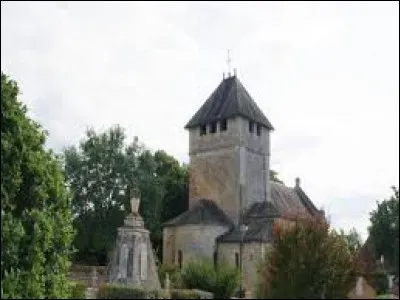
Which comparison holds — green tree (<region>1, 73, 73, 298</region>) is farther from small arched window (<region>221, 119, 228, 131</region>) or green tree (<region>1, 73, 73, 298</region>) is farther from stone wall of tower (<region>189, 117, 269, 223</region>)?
small arched window (<region>221, 119, 228, 131</region>)

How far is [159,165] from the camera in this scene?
54375mm

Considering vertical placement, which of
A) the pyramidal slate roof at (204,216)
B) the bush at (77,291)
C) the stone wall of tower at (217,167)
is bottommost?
the bush at (77,291)

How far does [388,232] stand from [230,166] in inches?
1136

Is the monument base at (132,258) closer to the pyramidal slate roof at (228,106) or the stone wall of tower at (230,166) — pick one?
the stone wall of tower at (230,166)

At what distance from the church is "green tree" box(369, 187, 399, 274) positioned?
2198cm

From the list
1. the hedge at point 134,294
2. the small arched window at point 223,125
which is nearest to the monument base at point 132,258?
the hedge at point 134,294

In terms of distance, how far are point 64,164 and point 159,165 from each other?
7630 mm

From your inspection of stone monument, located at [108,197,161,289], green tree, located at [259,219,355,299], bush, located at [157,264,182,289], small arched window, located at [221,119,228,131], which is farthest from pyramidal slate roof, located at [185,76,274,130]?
green tree, located at [259,219,355,299]

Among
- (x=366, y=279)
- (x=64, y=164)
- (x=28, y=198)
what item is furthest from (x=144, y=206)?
(x=366, y=279)

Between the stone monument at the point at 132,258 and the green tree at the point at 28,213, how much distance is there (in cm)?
309

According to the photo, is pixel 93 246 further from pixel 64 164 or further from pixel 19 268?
pixel 19 268

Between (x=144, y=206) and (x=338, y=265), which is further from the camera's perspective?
(x=144, y=206)

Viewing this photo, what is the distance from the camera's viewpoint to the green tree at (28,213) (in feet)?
78.7

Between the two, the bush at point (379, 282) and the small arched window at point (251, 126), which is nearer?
the bush at point (379, 282)
